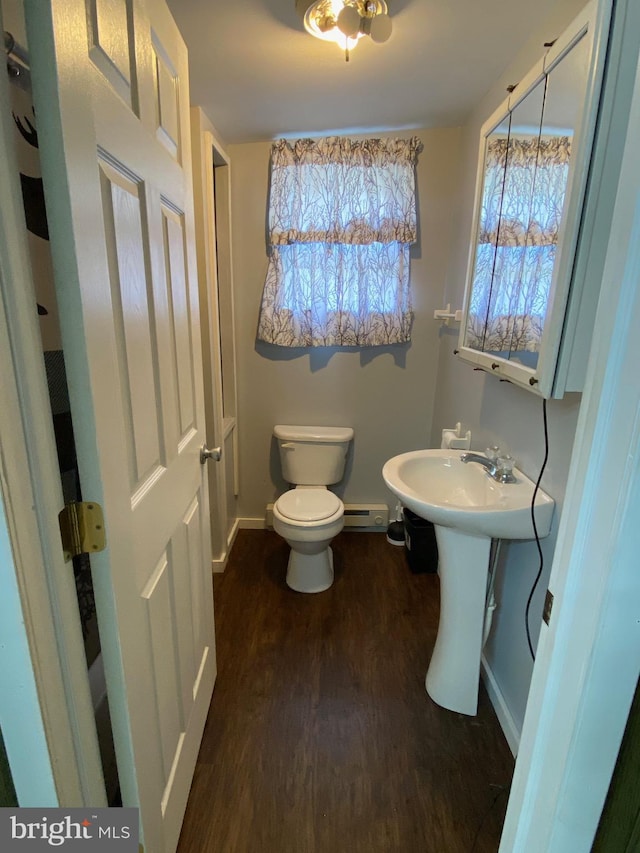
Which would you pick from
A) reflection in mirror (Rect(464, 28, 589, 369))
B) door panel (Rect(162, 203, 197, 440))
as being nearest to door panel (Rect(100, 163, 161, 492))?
door panel (Rect(162, 203, 197, 440))

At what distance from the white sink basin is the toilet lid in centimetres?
62

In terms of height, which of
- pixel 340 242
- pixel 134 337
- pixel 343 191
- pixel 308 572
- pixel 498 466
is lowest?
pixel 308 572

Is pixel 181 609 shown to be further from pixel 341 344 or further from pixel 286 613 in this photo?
pixel 341 344

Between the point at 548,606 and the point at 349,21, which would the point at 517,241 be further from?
the point at 548,606

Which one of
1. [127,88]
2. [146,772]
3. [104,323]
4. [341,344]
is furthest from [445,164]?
[146,772]

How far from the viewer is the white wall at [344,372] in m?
2.30

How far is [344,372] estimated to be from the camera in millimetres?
2545

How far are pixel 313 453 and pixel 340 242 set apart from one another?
47.6 inches

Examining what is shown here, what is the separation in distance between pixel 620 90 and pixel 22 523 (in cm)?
138

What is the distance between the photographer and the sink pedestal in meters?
1.41

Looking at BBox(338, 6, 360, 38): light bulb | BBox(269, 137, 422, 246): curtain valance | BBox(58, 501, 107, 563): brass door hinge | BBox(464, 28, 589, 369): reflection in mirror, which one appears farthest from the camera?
BBox(269, 137, 422, 246): curtain valance

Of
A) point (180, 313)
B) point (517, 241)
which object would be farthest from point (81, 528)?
point (517, 241)

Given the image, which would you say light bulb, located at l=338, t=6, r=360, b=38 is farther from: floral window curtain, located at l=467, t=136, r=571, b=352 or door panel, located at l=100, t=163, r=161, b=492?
door panel, located at l=100, t=163, r=161, b=492

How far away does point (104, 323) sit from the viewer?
686 millimetres
